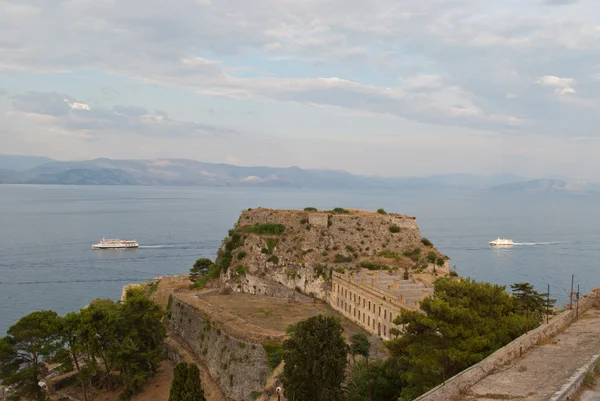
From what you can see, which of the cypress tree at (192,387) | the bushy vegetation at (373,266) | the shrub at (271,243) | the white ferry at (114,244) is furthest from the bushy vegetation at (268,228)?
the white ferry at (114,244)

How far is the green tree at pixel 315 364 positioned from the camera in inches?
1167

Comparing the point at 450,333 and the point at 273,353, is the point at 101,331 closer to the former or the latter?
the point at 273,353

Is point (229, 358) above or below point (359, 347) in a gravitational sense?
below

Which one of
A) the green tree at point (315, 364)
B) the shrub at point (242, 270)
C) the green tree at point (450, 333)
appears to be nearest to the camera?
the green tree at point (450, 333)

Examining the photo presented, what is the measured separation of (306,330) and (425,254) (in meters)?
30.8

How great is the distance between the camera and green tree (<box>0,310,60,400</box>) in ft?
121

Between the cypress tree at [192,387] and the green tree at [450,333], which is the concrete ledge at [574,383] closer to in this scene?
the green tree at [450,333]

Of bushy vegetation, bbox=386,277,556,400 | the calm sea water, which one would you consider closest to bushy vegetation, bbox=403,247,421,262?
Answer: the calm sea water

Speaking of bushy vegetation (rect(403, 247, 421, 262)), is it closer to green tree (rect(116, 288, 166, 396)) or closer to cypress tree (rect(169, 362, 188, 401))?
green tree (rect(116, 288, 166, 396))

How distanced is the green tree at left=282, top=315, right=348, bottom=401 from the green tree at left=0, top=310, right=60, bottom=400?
65.5 feet

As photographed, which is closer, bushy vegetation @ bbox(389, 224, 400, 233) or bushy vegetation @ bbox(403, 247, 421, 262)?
bushy vegetation @ bbox(403, 247, 421, 262)

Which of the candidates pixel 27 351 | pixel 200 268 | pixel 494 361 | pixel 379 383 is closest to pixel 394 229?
pixel 200 268

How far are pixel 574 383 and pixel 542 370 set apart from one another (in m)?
2.64

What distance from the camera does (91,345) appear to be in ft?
131
